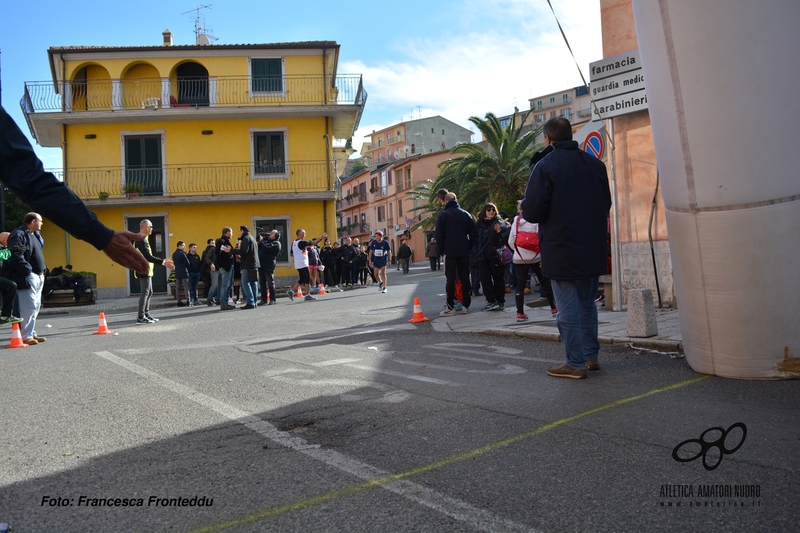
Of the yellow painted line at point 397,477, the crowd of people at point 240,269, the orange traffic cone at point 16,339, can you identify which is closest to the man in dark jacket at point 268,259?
the crowd of people at point 240,269

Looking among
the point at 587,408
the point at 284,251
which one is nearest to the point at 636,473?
the point at 587,408

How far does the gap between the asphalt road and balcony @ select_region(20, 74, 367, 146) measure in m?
25.9

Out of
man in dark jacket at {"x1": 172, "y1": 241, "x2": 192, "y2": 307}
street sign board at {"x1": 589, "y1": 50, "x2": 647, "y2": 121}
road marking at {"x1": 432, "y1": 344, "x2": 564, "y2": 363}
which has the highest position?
street sign board at {"x1": 589, "y1": 50, "x2": 647, "y2": 121}

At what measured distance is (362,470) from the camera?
3.56 m

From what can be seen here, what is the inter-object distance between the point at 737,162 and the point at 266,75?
98.5ft

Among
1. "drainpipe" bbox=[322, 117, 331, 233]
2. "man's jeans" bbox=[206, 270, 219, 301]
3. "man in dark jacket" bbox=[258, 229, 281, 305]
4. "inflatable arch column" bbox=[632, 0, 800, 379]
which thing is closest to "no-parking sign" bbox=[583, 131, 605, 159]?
"inflatable arch column" bbox=[632, 0, 800, 379]

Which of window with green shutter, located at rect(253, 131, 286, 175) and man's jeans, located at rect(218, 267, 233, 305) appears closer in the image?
man's jeans, located at rect(218, 267, 233, 305)

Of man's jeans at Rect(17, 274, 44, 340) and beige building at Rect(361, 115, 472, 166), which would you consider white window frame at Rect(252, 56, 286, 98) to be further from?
beige building at Rect(361, 115, 472, 166)

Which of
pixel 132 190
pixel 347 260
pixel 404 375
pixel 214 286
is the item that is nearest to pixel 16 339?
pixel 404 375

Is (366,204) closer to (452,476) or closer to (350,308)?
(350,308)

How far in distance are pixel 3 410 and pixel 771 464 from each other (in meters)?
5.36

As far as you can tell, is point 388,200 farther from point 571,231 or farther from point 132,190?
point 571,231

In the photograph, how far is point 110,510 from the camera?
3174mm

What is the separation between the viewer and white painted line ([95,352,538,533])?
2.83 metres
